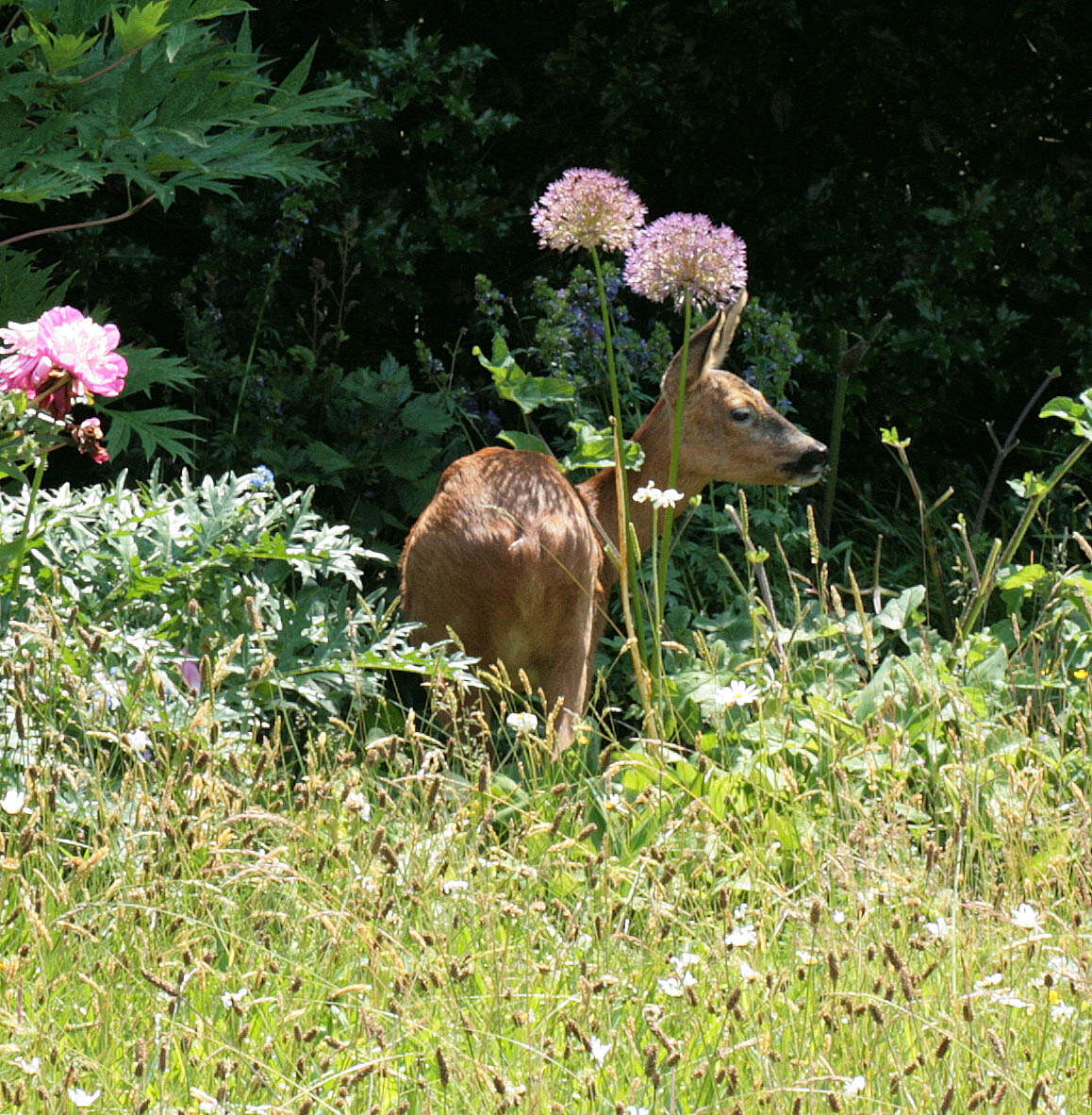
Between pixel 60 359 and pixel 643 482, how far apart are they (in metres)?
2.13

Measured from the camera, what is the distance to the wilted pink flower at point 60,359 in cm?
360

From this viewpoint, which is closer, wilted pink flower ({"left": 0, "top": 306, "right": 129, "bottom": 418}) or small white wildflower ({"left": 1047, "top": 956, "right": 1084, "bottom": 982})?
small white wildflower ({"left": 1047, "top": 956, "right": 1084, "bottom": 982})

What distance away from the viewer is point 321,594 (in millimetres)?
4805

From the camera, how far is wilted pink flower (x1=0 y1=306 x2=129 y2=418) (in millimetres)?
3604

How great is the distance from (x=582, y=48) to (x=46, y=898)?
16.0 feet

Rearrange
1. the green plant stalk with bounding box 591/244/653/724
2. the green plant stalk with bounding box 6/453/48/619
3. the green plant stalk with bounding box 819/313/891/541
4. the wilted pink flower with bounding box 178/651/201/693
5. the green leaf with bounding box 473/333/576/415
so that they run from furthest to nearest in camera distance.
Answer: the green plant stalk with bounding box 819/313/891/541
the green leaf with bounding box 473/333/576/415
the green plant stalk with bounding box 591/244/653/724
the wilted pink flower with bounding box 178/651/201/693
the green plant stalk with bounding box 6/453/48/619

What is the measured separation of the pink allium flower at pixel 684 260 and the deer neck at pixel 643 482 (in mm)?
956

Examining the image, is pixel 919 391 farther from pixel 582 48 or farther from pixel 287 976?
pixel 287 976

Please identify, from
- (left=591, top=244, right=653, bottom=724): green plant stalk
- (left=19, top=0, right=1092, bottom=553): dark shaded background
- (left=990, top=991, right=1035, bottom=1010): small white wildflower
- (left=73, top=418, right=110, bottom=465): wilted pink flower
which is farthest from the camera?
(left=19, top=0, right=1092, bottom=553): dark shaded background

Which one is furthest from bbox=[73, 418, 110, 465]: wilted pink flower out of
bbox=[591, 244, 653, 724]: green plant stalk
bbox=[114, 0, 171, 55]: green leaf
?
bbox=[591, 244, 653, 724]: green plant stalk

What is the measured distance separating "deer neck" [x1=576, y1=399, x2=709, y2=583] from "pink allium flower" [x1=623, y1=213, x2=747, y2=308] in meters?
0.96

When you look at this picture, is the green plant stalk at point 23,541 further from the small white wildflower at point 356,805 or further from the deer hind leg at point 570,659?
the deer hind leg at point 570,659

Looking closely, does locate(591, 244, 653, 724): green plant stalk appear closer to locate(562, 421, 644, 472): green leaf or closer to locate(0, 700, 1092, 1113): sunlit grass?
locate(562, 421, 644, 472): green leaf

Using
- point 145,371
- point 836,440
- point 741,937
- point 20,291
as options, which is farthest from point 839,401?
point 741,937
